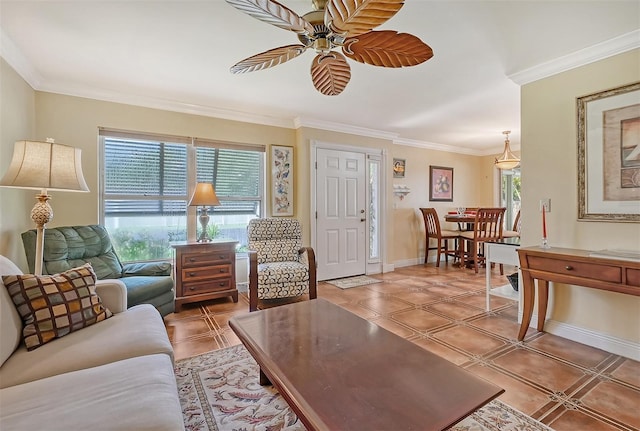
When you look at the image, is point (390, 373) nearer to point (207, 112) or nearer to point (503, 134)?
point (207, 112)

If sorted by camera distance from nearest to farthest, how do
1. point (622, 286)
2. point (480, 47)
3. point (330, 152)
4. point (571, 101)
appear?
point (622, 286), point (480, 47), point (571, 101), point (330, 152)

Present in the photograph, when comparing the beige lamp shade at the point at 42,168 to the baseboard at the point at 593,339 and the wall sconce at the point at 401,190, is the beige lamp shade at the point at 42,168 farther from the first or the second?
the wall sconce at the point at 401,190

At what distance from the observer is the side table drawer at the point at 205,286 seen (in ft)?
10.4

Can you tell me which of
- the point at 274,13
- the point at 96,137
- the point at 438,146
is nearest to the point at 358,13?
the point at 274,13

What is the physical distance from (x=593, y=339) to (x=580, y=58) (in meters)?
2.24

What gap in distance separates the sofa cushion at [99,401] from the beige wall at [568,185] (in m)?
2.99

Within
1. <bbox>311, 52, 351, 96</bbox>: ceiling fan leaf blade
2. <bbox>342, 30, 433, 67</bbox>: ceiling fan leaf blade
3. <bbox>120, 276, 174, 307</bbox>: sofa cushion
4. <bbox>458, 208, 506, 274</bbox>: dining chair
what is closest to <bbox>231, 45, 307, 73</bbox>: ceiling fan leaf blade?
<bbox>311, 52, 351, 96</bbox>: ceiling fan leaf blade

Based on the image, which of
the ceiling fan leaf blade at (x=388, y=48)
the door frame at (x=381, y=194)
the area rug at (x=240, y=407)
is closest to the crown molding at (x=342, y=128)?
the door frame at (x=381, y=194)

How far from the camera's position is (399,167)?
542 cm

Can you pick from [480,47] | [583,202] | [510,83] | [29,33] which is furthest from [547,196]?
[29,33]

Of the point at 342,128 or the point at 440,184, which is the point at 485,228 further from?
the point at 342,128

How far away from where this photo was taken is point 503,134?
193 inches

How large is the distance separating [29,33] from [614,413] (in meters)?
4.39

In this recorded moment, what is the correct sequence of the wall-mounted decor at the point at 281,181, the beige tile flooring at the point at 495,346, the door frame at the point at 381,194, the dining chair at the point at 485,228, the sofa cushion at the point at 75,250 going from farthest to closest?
1. the dining chair at the point at 485,228
2. the door frame at the point at 381,194
3. the wall-mounted decor at the point at 281,181
4. the sofa cushion at the point at 75,250
5. the beige tile flooring at the point at 495,346
